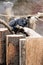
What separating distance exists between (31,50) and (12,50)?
224 millimetres

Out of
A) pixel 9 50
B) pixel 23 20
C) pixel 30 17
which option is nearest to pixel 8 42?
pixel 9 50

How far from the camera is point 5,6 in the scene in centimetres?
1538

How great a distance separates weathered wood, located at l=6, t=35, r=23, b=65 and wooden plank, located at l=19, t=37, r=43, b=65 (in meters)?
0.11

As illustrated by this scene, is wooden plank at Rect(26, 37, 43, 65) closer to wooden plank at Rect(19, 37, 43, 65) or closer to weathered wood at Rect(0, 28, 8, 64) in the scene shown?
wooden plank at Rect(19, 37, 43, 65)

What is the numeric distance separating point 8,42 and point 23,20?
2.41 m

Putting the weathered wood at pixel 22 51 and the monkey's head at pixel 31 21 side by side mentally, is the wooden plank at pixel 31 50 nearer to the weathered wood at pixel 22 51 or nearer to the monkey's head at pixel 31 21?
the weathered wood at pixel 22 51

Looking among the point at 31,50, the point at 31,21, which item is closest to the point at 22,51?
the point at 31,50

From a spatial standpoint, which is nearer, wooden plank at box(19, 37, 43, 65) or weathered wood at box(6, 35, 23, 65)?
wooden plank at box(19, 37, 43, 65)

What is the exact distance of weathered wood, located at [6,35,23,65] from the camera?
2.59 m

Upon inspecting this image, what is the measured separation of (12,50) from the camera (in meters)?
2.60

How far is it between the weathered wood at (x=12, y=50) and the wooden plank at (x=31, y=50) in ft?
0.37

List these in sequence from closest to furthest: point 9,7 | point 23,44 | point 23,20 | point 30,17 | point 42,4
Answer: point 23,44, point 30,17, point 23,20, point 42,4, point 9,7

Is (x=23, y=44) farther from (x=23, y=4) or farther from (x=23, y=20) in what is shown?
(x=23, y=4)

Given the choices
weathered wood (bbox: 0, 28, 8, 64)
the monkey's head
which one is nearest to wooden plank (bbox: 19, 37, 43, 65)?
weathered wood (bbox: 0, 28, 8, 64)
